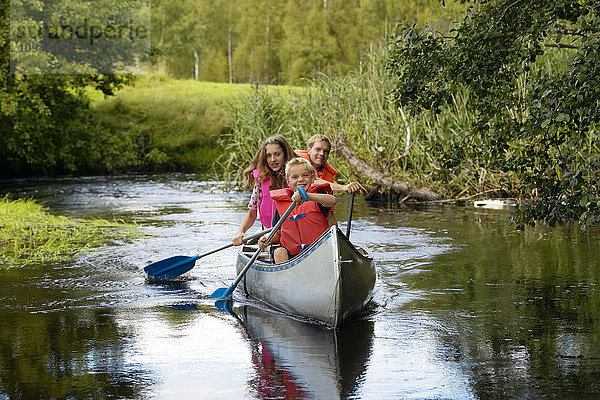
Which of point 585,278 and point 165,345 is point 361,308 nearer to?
point 165,345

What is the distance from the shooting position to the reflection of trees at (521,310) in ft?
13.8

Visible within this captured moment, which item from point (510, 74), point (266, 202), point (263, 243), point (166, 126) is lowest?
point (263, 243)

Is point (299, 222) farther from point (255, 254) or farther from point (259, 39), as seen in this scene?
point (259, 39)

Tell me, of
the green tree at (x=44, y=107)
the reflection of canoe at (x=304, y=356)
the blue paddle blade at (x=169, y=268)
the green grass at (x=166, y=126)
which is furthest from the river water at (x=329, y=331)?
the green grass at (x=166, y=126)

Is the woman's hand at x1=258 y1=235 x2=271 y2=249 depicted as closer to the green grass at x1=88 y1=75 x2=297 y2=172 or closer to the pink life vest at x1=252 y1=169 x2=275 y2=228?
the pink life vest at x1=252 y1=169 x2=275 y2=228

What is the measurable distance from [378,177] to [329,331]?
7.91 metres

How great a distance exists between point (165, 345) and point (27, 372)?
0.90 metres

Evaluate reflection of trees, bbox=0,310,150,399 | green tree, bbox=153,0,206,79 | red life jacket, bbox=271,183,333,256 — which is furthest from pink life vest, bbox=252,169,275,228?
green tree, bbox=153,0,206,79

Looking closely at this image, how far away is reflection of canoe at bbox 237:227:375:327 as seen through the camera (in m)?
5.15

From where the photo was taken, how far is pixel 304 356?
4730 millimetres

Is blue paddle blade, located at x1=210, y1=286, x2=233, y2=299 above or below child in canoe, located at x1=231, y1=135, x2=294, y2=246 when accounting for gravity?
below

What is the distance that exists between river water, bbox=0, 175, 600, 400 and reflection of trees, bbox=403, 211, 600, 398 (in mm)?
15

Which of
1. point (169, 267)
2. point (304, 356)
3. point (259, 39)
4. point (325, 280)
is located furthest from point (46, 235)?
point (259, 39)

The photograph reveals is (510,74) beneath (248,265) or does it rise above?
above
